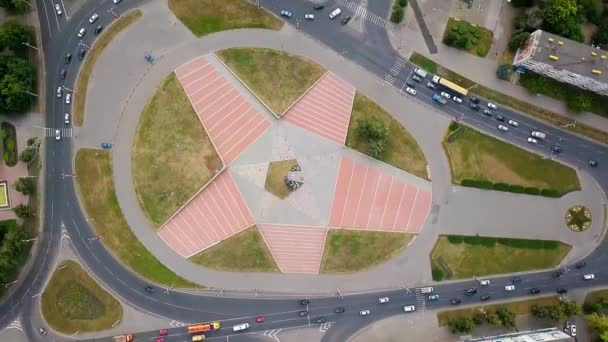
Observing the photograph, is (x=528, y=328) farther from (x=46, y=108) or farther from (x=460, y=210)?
(x=46, y=108)

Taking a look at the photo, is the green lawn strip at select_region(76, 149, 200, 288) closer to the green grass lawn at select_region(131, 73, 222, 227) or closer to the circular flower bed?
the green grass lawn at select_region(131, 73, 222, 227)

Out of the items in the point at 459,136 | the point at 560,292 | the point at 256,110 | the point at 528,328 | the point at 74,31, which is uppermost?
the point at 74,31

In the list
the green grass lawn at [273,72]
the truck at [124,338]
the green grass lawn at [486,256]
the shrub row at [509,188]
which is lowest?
the truck at [124,338]

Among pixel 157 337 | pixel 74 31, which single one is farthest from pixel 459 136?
pixel 74 31

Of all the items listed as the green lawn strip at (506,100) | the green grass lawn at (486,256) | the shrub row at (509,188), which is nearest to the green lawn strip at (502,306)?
the green grass lawn at (486,256)

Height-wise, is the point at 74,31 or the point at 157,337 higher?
the point at 74,31

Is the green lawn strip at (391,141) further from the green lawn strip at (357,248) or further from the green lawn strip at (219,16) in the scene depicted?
the green lawn strip at (219,16)
